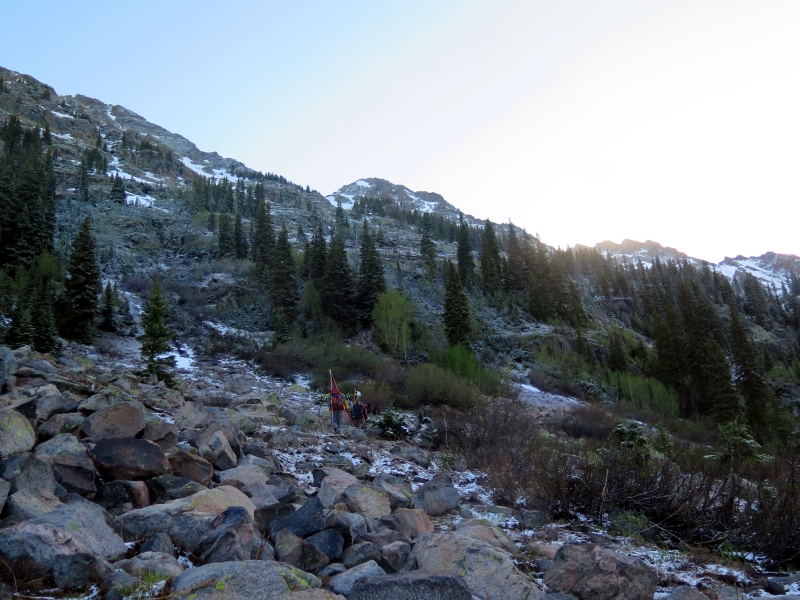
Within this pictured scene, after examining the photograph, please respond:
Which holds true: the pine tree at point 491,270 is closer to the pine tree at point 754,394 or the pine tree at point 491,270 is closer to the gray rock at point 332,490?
the pine tree at point 754,394

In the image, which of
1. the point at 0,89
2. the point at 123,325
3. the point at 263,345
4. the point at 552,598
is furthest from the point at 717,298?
the point at 0,89

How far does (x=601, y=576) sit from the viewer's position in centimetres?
374

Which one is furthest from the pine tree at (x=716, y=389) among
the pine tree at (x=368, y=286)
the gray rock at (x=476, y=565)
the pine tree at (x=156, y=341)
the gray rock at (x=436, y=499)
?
the gray rock at (x=476, y=565)

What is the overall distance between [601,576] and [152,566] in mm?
3318

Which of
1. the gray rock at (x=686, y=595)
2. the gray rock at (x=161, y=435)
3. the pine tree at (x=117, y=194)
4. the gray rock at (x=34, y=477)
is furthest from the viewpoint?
the pine tree at (x=117, y=194)

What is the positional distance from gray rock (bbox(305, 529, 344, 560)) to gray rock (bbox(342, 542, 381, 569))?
8 centimetres

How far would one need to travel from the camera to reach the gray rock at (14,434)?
15.5 ft

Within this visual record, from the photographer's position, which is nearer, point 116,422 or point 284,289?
point 116,422

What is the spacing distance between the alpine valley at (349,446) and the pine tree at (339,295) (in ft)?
0.67

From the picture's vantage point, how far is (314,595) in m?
2.87

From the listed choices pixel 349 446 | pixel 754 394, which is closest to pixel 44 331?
pixel 349 446

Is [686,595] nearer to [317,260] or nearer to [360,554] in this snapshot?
[360,554]

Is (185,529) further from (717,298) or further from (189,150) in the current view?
(189,150)

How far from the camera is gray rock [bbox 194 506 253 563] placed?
11.4ft
